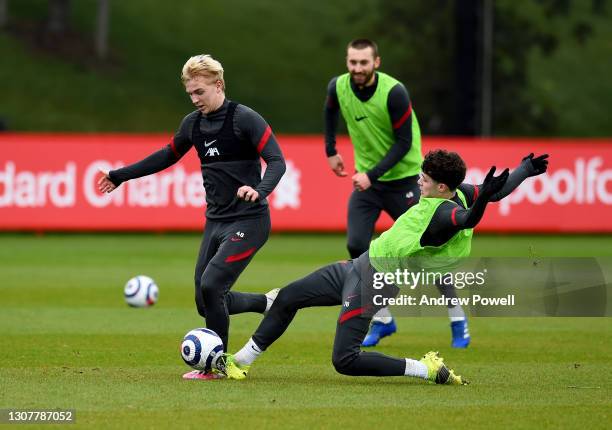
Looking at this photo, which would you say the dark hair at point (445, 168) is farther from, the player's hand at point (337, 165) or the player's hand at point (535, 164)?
the player's hand at point (337, 165)

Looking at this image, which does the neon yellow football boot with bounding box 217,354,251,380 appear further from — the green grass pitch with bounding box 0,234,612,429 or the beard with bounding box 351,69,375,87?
the beard with bounding box 351,69,375,87

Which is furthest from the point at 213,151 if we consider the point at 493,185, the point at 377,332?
the point at 377,332

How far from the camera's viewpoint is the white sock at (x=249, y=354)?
9281 millimetres

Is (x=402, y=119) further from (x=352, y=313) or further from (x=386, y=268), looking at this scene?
(x=352, y=313)

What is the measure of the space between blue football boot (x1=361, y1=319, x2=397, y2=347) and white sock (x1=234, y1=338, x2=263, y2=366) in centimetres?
244

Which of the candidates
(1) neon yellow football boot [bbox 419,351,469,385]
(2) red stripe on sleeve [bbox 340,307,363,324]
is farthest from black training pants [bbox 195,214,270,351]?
(1) neon yellow football boot [bbox 419,351,469,385]

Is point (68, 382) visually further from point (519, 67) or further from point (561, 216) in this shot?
point (519, 67)

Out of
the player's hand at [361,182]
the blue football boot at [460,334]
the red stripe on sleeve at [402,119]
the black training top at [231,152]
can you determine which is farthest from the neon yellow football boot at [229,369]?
the red stripe on sleeve at [402,119]

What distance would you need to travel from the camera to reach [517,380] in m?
9.35

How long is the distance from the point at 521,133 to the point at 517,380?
1399 inches

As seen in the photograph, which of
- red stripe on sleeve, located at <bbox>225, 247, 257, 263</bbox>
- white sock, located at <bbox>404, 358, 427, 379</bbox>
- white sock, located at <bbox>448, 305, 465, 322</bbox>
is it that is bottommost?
white sock, located at <bbox>448, 305, 465, 322</bbox>

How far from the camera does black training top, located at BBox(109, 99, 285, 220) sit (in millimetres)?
9531

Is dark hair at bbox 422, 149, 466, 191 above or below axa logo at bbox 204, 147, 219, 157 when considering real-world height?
below

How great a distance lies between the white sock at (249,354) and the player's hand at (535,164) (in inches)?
91.1
